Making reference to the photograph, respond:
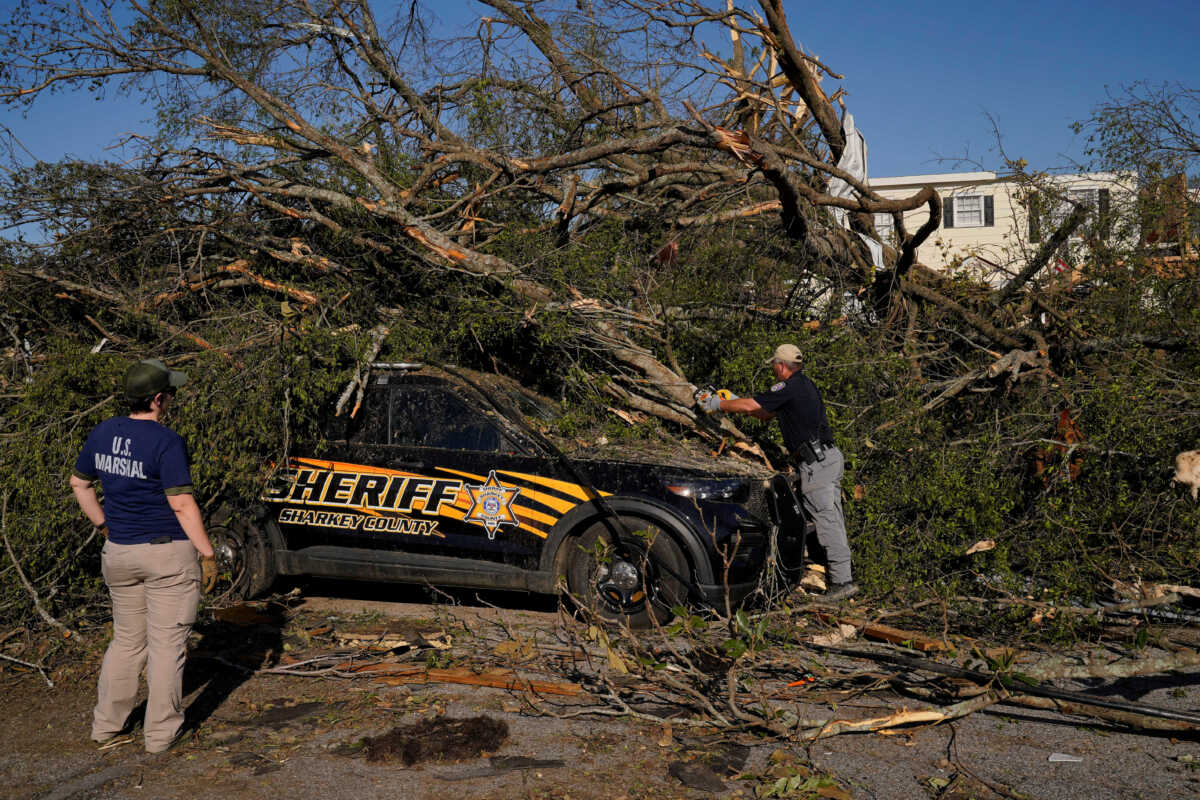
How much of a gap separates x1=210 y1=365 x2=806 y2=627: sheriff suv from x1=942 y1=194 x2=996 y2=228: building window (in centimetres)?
2363

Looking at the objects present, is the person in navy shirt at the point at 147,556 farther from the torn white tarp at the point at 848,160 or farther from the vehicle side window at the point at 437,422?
A: the torn white tarp at the point at 848,160

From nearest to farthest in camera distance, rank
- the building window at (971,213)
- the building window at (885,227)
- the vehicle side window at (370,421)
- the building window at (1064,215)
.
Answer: the vehicle side window at (370,421)
the building window at (1064,215)
the building window at (885,227)
the building window at (971,213)

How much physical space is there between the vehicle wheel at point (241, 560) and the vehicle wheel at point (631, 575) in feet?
7.18

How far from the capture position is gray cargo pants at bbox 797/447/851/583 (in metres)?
6.17

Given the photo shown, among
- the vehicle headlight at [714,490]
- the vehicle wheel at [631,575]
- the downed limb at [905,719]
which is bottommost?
the downed limb at [905,719]

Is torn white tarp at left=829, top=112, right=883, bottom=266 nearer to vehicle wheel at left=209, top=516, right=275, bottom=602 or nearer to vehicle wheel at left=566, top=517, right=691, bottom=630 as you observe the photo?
vehicle wheel at left=566, top=517, right=691, bottom=630

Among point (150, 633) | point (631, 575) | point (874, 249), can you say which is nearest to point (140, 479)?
point (150, 633)

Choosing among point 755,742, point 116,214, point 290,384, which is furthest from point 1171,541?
point 116,214

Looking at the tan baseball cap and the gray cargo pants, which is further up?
the tan baseball cap

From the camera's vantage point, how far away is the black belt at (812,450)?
246 inches

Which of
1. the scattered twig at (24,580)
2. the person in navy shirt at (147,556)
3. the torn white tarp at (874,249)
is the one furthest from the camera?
the torn white tarp at (874,249)

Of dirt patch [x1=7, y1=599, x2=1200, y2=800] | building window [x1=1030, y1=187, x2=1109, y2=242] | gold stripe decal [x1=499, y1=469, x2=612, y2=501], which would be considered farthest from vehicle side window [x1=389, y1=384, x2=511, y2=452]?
building window [x1=1030, y1=187, x2=1109, y2=242]

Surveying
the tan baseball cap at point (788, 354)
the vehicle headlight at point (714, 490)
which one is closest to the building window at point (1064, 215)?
the tan baseball cap at point (788, 354)

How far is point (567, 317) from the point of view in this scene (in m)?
7.12
